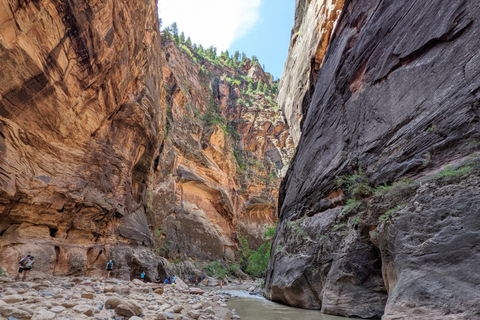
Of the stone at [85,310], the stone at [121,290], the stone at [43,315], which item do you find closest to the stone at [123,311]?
the stone at [85,310]

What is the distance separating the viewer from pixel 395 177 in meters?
7.16

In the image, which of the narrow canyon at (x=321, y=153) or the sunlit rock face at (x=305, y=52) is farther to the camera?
the sunlit rock face at (x=305, y=52)

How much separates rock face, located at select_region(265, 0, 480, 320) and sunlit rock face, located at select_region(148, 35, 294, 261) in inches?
673

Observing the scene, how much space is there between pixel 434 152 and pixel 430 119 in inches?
36.3

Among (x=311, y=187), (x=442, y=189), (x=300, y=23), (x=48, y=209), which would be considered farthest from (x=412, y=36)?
(x=300, y=23)

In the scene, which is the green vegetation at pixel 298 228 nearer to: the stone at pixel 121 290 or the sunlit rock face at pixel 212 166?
the stone at pixel 121 290

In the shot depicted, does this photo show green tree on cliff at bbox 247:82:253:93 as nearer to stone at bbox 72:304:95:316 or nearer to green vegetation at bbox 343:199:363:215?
green vegetation at bbox 343:199:363:215

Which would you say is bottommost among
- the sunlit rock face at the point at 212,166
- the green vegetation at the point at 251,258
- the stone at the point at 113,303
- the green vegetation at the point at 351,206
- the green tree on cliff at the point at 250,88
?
the stone at the point at 113,303

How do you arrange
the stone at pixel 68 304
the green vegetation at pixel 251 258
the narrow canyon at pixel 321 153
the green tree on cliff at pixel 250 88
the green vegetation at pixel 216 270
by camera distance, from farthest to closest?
the green tree on cliff at pixel 250 88 → the green vegetation at pixel 251 258 → the green vegetation at pixel 216 270 → the narrow canyon at pixel 321 153 → the stone at pixel 68 304

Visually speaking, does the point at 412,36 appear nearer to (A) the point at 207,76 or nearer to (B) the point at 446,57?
(B) the point at 446,57

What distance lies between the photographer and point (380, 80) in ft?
29.9

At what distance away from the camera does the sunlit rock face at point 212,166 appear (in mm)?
27656

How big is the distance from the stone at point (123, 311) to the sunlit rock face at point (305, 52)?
18041 millimetres

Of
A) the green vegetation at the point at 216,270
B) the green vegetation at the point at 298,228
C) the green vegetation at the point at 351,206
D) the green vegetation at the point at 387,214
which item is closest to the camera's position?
the green vegetation at the point at 387,214
